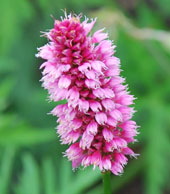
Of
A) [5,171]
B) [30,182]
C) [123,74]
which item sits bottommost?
[30,182]

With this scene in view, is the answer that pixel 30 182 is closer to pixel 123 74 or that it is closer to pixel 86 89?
pixel 86 89

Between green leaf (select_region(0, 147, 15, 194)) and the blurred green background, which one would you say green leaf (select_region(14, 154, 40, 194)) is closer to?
the blurred green background

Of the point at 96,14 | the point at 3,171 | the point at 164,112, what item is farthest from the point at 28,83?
the point at 3,171

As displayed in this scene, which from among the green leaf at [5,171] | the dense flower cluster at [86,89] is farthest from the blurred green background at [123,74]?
the dense flower cluster at [86,89]

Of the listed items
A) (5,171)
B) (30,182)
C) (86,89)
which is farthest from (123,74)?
(86,89)

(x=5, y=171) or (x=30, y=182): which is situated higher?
(x=5, y=171)

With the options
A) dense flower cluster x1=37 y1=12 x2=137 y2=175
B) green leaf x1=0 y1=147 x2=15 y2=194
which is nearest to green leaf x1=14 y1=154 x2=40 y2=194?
green leaf x1=0 y1=147 x2=15 y2=194

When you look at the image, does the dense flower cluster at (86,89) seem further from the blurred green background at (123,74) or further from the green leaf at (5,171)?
the blurred green background at (123,74)
